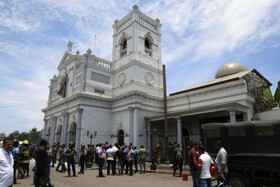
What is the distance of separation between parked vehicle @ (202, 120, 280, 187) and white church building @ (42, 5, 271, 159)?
415 inches

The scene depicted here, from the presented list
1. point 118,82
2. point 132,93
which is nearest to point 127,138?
point 132,93

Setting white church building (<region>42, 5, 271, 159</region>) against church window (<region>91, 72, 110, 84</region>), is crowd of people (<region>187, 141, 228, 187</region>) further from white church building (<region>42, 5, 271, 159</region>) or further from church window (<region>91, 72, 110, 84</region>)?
church window (<region>91, 72, 110, 84</region>)

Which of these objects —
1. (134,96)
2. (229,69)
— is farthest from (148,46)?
(229,69)

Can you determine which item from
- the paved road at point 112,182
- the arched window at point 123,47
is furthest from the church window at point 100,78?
the paved road at point 112,182

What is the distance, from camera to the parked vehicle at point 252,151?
25.8 ft

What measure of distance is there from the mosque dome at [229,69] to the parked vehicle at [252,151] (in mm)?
20826

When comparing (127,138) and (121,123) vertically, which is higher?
(121,123)

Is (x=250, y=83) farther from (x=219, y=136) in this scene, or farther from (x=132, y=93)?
(x=219, y=136)

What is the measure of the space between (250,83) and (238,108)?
201 inches

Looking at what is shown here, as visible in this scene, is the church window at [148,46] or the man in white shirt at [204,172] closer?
the man in white shirt at [204,172]

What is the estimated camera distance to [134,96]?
25141 millimetres

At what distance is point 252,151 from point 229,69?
2200 centimetres

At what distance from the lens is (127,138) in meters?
24.9

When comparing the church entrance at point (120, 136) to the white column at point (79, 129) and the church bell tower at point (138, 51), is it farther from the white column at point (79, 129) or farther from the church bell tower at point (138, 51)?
the church bell tower at point (138, 51)
